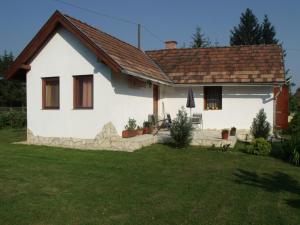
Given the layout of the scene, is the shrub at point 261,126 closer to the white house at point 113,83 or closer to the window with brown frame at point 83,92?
the white house at point 113,83

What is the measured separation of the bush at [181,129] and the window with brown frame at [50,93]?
534cm

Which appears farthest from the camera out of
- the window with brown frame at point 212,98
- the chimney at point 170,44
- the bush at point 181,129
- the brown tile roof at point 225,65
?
the chimney at point 170,44

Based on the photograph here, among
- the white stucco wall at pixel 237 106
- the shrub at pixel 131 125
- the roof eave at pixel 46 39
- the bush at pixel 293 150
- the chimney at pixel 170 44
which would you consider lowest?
the bush at pixel 293 150

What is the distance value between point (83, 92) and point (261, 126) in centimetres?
812

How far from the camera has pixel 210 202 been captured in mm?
6539

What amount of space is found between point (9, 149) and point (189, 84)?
30.8 feet

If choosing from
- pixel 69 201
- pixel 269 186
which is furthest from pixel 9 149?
pixel 269 186

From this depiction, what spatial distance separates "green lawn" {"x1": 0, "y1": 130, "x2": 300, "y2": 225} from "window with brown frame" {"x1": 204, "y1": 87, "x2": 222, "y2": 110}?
251 inches

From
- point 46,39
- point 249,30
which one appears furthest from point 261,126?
point 249,30

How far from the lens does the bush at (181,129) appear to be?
508 inches

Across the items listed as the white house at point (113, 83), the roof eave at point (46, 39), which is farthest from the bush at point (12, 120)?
the roof eave at point (46, 39)

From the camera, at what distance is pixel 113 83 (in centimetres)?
1323

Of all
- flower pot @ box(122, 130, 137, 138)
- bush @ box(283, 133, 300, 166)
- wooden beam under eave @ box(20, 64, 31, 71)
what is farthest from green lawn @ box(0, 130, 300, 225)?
wooden beam under eave @ box(20, 64, 31, 71)

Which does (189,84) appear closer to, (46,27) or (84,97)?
(84,97)
